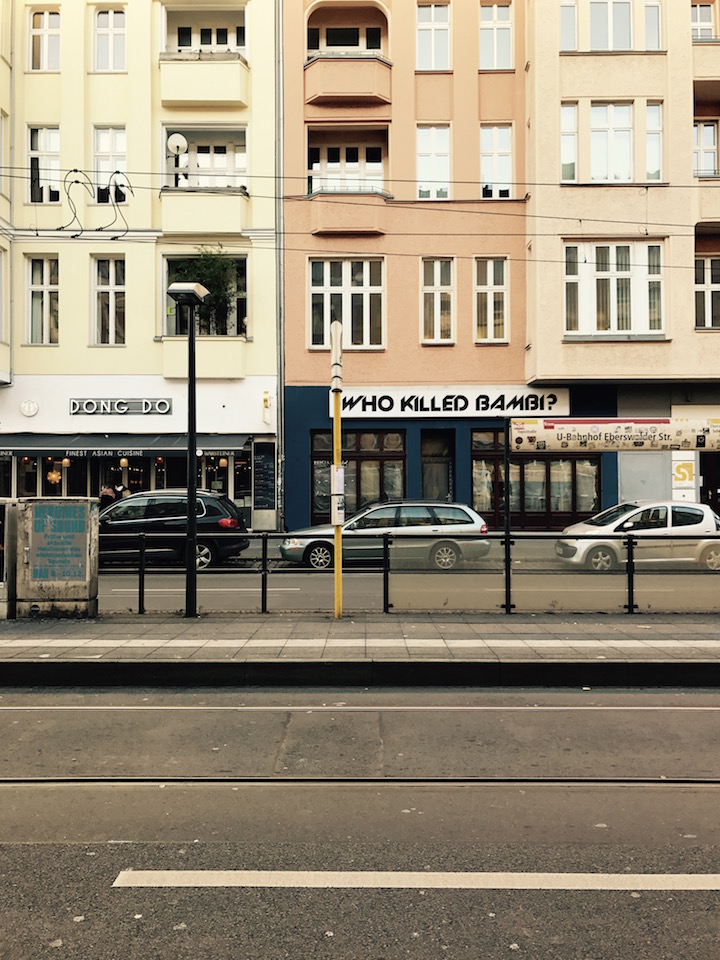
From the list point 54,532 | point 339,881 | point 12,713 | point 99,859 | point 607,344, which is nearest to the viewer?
point 339,881

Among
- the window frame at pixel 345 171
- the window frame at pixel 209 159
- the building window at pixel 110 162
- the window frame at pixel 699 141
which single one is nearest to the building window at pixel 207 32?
the window frame at pixel 209 159

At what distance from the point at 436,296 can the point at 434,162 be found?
12.6 feet

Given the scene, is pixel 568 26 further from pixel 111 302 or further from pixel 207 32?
pixel 111 302

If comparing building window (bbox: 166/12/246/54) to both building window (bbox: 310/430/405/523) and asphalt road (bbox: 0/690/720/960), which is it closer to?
building window (bbox: 310/430/405/523)

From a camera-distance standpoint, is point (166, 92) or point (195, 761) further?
point (166, 92)

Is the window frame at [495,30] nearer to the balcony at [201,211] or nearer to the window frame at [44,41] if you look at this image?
the balcony at [201,211]

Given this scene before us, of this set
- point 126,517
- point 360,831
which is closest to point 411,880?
point 360,831

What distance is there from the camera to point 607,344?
2355 cm

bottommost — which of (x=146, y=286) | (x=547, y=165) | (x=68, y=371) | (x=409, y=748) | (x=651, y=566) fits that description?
(x=409, y=748)

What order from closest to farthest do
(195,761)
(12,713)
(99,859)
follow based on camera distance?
(99,859) < (195,761) < (12,713)

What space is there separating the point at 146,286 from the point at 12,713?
19.5 metres

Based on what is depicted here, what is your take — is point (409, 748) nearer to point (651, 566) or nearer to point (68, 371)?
point (651, 566)

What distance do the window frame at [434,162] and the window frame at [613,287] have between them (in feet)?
13.2

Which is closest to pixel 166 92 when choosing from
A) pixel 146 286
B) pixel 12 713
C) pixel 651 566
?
pixel 146 286
